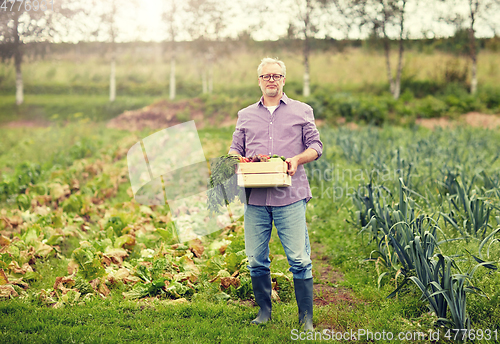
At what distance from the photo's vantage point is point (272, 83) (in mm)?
2902

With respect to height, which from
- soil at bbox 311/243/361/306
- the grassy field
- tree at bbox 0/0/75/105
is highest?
tree at bbox 0/0/75/105

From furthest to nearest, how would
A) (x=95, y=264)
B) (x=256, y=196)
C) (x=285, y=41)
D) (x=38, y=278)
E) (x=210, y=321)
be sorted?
(x=285, y=41) < (x=38, y=278) < (x=95, y=264) < (x=210, y=321) < (x=256, y=196)

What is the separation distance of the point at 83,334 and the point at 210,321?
949 millimetres

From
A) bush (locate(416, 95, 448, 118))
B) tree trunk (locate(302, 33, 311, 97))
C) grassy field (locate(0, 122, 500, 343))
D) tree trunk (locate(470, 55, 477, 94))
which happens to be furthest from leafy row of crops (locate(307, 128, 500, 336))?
tree trunk (locate(470, 55, 477, 94))

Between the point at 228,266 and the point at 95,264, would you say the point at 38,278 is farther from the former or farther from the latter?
the point at 228,266

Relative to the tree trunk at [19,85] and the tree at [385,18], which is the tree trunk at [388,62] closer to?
the tree at [385,18]

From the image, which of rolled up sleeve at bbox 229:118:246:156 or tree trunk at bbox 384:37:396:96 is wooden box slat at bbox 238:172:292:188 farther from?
tree trunk at bbox 384:37:396:96

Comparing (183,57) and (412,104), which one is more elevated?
(183,57)

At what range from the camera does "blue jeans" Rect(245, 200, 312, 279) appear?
2.90 meters

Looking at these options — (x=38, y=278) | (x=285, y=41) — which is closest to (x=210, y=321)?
(x=38, y=278)

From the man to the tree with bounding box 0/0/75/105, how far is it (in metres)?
15.1

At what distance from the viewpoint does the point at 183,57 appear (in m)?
28.6

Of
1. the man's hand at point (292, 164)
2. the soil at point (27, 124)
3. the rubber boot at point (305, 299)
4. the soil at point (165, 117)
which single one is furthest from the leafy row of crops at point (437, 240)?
the soil at point (27, 124)

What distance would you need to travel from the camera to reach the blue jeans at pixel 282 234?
290 cm
